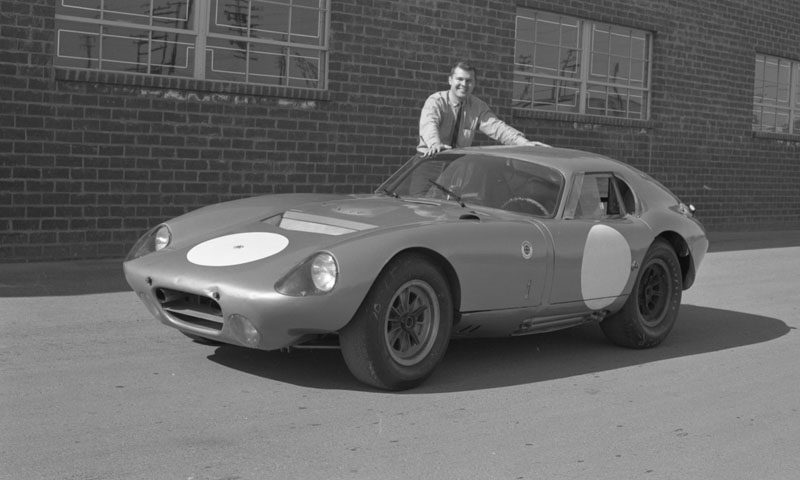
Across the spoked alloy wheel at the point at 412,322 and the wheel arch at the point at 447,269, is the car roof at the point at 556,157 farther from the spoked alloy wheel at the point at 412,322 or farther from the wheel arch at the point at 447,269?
the spoked alloy wheel at the point at 412,322

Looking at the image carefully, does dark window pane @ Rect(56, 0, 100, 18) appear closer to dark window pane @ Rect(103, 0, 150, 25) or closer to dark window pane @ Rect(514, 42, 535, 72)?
dark window pane @ Rect(103, 0, 150, 25)

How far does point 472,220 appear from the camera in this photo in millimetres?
5555

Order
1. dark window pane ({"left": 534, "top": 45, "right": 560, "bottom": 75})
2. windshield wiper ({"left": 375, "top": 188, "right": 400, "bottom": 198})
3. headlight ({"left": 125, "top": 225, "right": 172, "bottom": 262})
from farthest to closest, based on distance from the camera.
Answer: dark window pane ({"left": 534, "top": 45, "right": 560, "bottom": 75}) → windshield wiper ({"left": 375, "top": 188, "right": 400, "bottom": 198}) → headlight ({"left": 125, "top": 225, "right": 172, "bottom": 262})

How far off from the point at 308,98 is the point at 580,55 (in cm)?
538

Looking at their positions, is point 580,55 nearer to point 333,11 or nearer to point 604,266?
point 333,11

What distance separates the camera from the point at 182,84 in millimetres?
10414

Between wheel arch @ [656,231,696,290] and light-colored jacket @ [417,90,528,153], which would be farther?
light-colored jacket @ [417,90,528,153]

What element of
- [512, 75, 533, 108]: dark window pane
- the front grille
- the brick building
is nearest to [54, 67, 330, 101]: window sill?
the brick building

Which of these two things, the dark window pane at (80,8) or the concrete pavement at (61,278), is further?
the dark window pane at (80,8)

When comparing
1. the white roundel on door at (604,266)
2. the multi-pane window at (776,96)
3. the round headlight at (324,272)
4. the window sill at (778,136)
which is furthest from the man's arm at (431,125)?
the multi-pane window at (776,96)

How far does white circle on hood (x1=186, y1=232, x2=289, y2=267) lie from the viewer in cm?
501

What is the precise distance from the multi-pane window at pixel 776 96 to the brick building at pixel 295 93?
129 centimetres

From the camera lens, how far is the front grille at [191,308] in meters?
4.95

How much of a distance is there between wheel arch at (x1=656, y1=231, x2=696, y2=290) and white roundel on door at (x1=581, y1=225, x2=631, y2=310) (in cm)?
62
